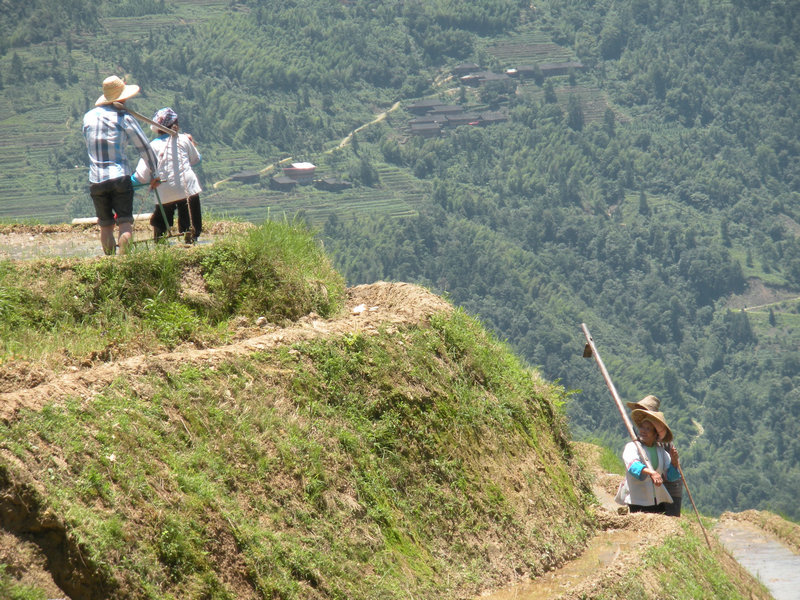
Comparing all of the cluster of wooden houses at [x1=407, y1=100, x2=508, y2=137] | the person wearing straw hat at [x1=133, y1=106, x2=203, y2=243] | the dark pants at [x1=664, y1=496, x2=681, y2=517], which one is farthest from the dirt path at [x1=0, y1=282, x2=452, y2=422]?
the cluster of wooden houses at [x1=407, y1=100, x2=508, y2=137]

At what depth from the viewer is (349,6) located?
Result: 15962cm

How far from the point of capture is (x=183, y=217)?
364 inches

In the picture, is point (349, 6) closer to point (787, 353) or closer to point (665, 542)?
point (787, 353)

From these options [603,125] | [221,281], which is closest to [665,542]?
[221,281]

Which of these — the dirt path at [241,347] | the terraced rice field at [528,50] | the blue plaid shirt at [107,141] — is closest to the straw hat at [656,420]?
the dirt path at [241,347]

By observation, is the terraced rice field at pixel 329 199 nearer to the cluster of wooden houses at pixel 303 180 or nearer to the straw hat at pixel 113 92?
the cluster of wooden houses at pixel 303 180

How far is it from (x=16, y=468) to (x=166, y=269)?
3182mm

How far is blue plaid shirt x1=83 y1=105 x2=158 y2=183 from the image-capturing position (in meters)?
8.05

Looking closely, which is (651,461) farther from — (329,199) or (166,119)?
(329,199)

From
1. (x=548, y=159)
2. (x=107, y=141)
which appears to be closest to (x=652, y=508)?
(x=107, y=141)

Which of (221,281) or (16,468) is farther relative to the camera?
(221,281)

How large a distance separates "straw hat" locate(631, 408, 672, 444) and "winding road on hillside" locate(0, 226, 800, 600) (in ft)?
2.52

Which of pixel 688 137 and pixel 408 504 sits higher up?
pixel 408 504

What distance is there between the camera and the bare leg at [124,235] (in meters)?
7.84
